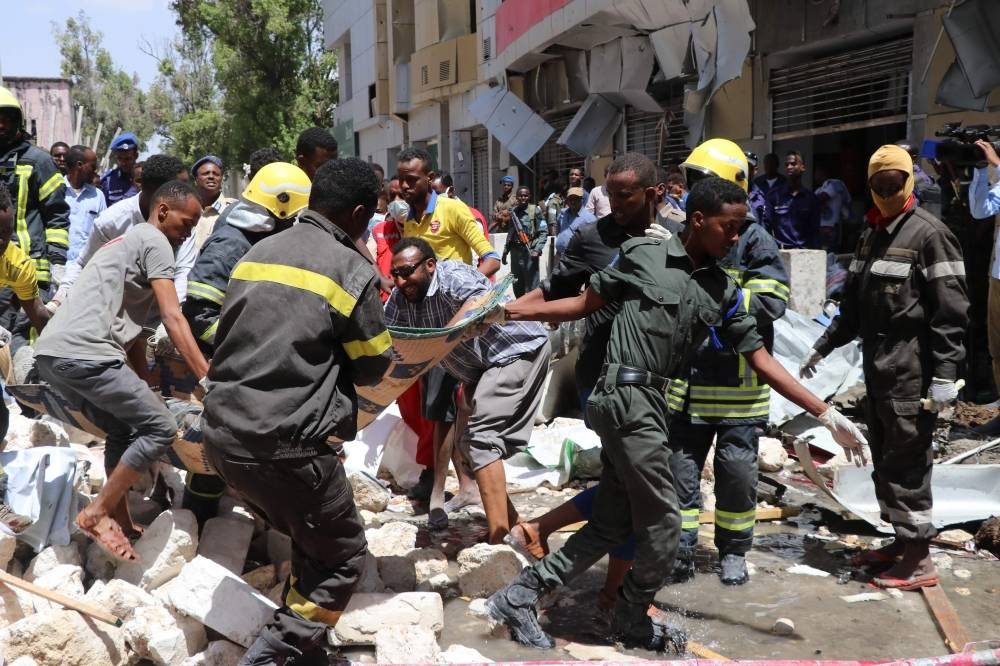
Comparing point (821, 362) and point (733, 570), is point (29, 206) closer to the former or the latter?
point (733, 570)

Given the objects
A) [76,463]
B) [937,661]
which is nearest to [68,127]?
[76,463]

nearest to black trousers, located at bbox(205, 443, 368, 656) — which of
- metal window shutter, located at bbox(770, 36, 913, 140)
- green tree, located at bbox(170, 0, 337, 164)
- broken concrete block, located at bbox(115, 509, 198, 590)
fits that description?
broken concrete block, located at bbox(115, 509, 198, 590)

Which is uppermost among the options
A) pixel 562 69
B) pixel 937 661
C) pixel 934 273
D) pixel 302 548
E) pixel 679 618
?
pixel 562 69

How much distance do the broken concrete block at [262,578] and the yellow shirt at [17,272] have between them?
1835 millimetres

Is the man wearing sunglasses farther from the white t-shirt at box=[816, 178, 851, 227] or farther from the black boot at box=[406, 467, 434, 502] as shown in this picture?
the white t-shirt at box=[816, 178, 851, 227]

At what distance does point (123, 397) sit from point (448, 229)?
2.39m

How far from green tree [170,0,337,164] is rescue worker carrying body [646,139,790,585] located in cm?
2867

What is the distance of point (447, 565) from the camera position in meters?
4.40

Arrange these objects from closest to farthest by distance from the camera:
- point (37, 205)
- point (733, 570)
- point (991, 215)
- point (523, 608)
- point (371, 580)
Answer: point (523, 608)
point (371, 580)
point (733, 570)
point (37, 205)
point (991, 215)

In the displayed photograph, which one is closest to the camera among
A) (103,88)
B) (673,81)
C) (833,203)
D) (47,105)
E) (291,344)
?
(291,344)

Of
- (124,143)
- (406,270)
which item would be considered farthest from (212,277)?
(124,143)

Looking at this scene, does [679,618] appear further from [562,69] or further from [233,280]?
[562,69]

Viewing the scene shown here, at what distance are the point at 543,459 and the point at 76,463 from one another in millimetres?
2961

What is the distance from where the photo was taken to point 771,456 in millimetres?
6254
